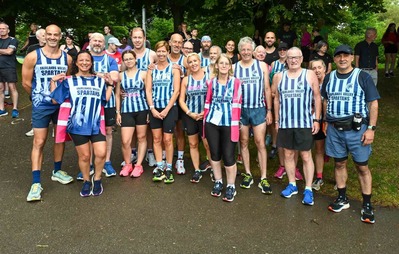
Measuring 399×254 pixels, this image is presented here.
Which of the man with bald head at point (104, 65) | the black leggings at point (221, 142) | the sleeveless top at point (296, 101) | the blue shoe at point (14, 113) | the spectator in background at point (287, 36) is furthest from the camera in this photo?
the spectator in background at point (287, 36)

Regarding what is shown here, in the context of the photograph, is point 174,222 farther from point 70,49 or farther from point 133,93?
point 70,49

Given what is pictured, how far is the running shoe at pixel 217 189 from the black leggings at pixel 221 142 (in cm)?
37

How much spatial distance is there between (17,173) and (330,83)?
4678mm

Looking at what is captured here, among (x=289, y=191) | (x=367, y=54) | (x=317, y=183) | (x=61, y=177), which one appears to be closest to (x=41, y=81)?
(x=61, y=177)

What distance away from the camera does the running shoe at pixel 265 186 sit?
517 cm

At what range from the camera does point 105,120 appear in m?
5.46

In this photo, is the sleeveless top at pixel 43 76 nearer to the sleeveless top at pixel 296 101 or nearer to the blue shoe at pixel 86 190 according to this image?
the blue shoe at pixel 86 190

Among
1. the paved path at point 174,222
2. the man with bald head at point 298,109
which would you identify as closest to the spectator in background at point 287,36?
the man with bald head at point 298,109

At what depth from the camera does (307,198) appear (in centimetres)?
485

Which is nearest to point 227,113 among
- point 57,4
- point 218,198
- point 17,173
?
point 218,198

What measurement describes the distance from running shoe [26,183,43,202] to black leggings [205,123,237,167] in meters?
2.28

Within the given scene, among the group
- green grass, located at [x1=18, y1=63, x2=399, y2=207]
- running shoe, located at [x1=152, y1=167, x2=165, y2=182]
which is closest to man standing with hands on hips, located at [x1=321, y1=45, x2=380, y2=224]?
green grass, located at [x1=18, y1=63, x2=399, y2=207]

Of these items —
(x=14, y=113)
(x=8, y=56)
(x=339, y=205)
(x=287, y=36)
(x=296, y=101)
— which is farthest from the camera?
(x=287, y=36)

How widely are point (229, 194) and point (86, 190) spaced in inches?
74.2
